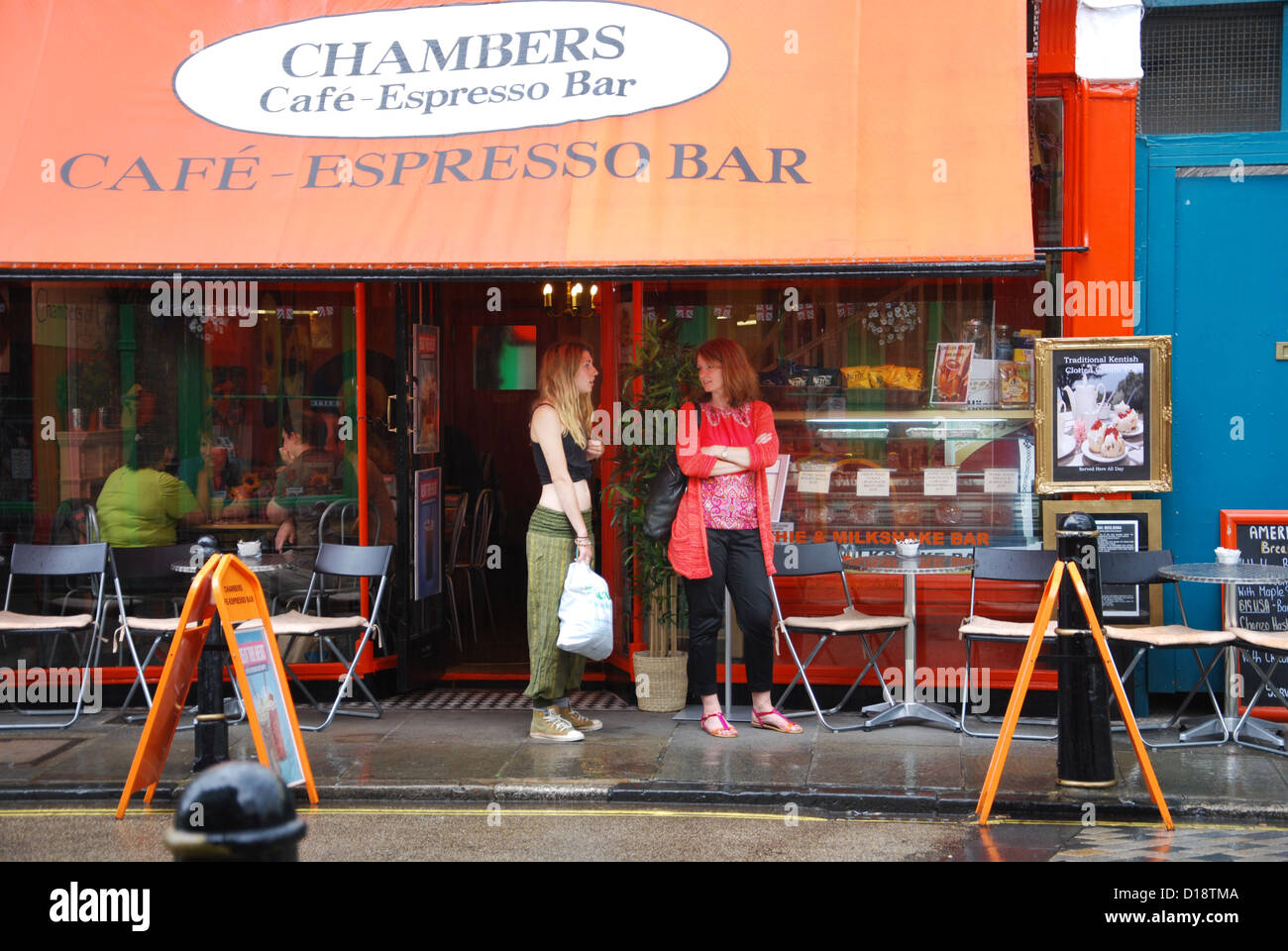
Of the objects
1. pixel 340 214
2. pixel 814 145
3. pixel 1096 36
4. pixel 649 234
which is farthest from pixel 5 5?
pixel 1096 36

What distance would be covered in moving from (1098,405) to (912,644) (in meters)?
1.76

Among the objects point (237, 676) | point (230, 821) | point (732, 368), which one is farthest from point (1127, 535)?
point (230, 821)

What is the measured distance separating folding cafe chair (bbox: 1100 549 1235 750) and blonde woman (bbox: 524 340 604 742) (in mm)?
2897

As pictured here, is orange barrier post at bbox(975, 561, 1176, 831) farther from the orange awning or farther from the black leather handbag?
the black leather handbag

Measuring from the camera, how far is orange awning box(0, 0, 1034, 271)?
707cm

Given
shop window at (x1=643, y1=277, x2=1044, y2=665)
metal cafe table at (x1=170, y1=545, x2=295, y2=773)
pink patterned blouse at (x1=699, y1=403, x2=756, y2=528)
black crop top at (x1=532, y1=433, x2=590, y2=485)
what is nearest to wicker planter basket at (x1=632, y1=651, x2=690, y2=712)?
shop window at (x1=643, y1=277, x2=1044, y2=665)

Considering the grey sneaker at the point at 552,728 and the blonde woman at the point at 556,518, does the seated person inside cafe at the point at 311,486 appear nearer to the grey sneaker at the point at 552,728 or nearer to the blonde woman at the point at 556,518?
the blonde woman at the point at 556,518

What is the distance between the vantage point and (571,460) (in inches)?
281

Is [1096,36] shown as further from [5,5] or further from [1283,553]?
[5,5]

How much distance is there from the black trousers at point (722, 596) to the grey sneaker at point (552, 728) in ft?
2.49

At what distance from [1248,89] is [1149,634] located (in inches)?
138

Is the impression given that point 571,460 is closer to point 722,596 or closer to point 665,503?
point 665,503

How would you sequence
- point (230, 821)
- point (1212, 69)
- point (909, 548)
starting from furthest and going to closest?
point (1212, 69)
point (909, 548)
point (230, 821)

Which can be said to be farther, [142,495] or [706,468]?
[142,495]
